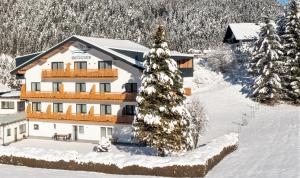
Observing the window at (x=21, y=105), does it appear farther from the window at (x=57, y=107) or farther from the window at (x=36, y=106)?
the window at (x=57, y=107)

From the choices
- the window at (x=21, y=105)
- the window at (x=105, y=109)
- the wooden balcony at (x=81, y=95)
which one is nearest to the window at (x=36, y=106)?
the wooden balcony at (x=81, y=95)

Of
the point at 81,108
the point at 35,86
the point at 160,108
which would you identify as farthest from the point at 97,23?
the point at 160,108

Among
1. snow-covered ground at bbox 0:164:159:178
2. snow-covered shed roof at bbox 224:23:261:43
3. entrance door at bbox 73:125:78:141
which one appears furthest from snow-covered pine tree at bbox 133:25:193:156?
snow-covered shed roof at bbox 224:23:261:43

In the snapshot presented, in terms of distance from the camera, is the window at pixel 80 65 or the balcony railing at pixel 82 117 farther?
the window at pixel 80 65

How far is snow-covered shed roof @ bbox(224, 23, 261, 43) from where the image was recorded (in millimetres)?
87938

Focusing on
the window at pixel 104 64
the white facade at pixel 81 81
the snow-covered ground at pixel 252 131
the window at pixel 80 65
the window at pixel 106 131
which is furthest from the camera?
the window at pixel 80 65

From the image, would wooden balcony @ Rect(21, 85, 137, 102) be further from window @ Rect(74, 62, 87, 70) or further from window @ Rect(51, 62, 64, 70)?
window @ Rect(74, 62, 87, 70)

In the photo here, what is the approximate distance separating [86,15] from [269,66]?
13556cm

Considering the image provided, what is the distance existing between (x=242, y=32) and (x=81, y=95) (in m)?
52.3

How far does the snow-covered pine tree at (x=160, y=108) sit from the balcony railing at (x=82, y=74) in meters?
11.6

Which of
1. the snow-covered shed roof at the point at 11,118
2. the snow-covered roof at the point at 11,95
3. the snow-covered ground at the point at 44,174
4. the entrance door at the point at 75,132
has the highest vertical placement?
the snow-covered roof at the point at 11,95

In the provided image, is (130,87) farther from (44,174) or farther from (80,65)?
(44,174)

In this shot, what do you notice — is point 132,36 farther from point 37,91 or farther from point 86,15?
point 37,91

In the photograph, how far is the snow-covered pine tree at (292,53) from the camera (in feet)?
199
